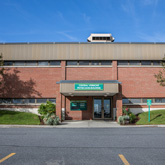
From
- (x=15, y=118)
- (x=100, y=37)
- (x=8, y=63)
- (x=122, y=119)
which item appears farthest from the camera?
(x=100, y=37)

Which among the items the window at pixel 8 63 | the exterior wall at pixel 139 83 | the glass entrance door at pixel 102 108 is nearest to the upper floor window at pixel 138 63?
the exterior wall at pixel 139 83

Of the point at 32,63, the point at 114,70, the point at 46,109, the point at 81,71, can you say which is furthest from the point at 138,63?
the point at 32,63

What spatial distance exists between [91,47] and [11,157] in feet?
72.0

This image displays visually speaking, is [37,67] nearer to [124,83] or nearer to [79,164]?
[124,83]

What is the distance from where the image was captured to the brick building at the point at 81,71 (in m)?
26.7

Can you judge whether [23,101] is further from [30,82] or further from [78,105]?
[78,105]

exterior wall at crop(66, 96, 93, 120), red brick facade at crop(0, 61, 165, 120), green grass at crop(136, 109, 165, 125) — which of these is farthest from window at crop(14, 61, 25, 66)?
green grass at crop(136, 109, 165, 125)

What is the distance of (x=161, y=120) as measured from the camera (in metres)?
21.0

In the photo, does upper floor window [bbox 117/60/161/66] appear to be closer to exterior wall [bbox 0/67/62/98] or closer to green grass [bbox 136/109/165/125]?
green grass [bbox 136/109/165/125]

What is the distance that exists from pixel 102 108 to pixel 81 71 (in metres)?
5.42

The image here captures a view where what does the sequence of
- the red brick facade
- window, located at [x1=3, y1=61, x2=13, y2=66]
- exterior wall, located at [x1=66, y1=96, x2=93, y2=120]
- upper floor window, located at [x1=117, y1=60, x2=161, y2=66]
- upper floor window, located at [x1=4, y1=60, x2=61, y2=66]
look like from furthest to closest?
window, located at [x1=3, y1=61, x2=13, y2=66] → upper floor window, located at [x1=4, y1=60, x2=61, y2=66] → upper floor window, located at [x1=117, y1=60, x2=161, y2=66] → the red brick facade → exterior wall, located at [x1=66, y1=96, x2=93, y2=120]

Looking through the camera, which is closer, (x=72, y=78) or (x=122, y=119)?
(x=122, y=119)

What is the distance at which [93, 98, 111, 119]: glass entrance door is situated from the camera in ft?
85.9

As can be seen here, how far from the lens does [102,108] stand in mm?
26250
